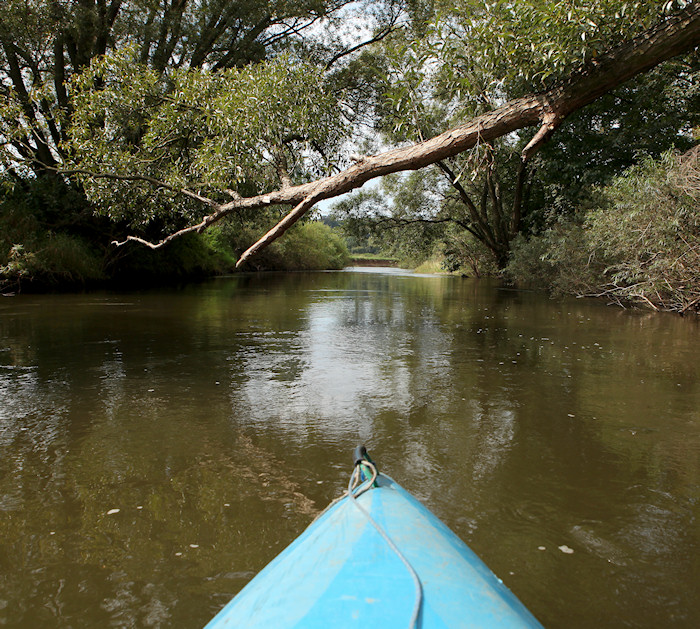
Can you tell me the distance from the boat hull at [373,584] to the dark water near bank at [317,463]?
2.55ft

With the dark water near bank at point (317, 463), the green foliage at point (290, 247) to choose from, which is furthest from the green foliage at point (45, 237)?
the green foliage at point (290, 247)

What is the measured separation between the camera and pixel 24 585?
209 centimetres

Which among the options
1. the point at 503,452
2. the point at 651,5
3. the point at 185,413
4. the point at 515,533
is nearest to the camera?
the point at 515,533

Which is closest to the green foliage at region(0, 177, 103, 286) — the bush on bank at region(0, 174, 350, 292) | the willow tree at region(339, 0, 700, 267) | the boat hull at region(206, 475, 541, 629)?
the bush on bank at region(0, 174, 350, 292)

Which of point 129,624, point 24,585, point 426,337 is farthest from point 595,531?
point 426,337

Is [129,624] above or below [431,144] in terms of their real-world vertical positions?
below

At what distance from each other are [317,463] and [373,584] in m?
2.15

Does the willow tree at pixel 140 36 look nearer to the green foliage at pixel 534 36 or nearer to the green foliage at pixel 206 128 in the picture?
the green foliage at pixel 206 128

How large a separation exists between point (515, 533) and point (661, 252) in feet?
30.7

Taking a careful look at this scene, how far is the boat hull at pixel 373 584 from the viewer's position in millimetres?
1152

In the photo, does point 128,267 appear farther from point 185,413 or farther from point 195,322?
point 185,413

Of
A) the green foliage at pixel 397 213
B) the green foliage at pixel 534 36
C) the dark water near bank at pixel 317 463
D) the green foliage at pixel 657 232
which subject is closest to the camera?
the dark water near bank at pixel 317 463

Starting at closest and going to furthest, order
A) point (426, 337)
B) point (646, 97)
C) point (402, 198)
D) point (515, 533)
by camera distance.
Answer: point (515, 533) → point (426, 337) → point (646, 97) → point (402, 198)

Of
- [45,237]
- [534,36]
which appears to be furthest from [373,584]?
[45,237]
